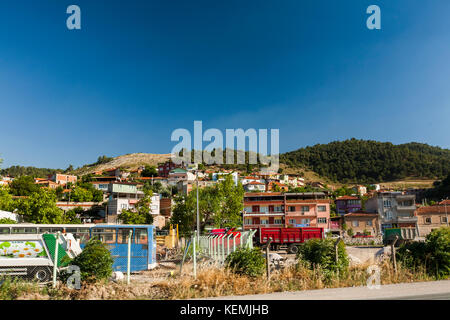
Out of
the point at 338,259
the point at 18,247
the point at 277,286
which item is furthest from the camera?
the point at 18,247

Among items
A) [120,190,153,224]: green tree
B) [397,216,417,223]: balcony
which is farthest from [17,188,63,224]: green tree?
[397,216,417,223]: balcony

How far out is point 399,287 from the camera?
1073 centimetres

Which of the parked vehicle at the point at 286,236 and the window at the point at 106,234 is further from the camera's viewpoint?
the parked vehicle at the point at 286,236

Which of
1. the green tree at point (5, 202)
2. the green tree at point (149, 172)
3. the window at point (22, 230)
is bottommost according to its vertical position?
the window at point (22, 230)

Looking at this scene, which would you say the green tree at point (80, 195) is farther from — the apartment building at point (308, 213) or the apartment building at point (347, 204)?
the apartment building at point (347, 204)

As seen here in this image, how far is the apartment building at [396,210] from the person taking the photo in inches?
2344

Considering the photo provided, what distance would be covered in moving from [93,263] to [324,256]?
7595 millimetres

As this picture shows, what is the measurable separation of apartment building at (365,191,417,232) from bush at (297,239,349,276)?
52.7m

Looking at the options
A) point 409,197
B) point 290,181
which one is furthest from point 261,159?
point 409,197

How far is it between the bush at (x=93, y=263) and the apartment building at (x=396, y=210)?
5830cm

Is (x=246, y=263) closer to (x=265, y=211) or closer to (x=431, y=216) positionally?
(x=265, y=211)

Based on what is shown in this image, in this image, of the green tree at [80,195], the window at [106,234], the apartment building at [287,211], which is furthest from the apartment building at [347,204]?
the window at [106,234]
